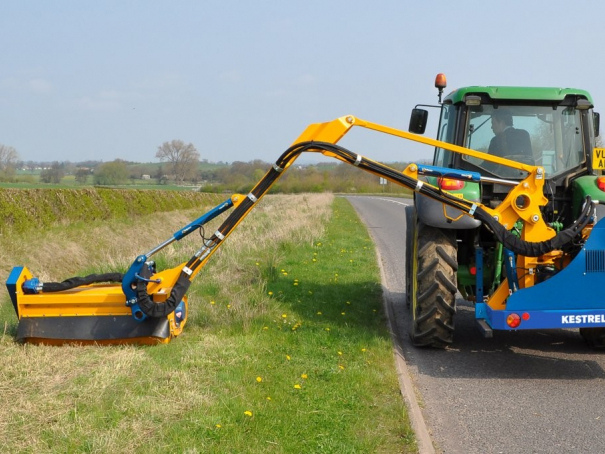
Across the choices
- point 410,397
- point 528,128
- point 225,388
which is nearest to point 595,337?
point 528,128

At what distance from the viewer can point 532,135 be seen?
6.89 meters

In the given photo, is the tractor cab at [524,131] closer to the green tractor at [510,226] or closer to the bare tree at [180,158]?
the green tractor at [510,226]

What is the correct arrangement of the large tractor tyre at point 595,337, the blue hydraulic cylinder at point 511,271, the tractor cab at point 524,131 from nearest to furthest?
the blue hydraulic cylinder at point 511,271, the large tractor tyre at point 595,337, the tractor cab at point 524,131

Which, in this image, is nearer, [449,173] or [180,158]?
[449,173]

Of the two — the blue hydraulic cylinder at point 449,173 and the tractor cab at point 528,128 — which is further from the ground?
the tractor cab at point 528,128

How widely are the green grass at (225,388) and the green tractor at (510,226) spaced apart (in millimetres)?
900

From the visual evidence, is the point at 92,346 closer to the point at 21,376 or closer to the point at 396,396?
the point at 21,376

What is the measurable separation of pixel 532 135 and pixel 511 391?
273 cm

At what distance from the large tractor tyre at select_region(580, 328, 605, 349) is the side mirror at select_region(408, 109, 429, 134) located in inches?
101

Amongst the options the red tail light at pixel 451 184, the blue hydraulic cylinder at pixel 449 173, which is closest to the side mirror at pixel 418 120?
the red tail light at pixel 451 184

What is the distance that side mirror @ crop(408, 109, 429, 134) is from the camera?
7.00 m

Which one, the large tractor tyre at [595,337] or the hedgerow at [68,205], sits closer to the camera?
the large tractor tyre at [595,337]

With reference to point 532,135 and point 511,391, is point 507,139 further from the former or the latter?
point 511,391

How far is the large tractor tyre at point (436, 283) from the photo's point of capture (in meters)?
6.31
